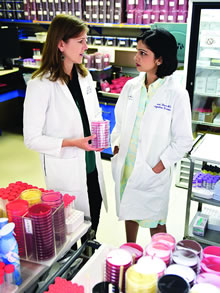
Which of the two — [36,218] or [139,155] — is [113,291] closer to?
[36,218]

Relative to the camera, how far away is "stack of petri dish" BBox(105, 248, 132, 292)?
1100mm

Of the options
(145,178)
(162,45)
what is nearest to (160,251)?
(145,178)

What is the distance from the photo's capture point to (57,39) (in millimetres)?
1932

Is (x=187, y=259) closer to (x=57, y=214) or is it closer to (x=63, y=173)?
(x=57, y=214)

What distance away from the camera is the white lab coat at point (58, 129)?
1.95m

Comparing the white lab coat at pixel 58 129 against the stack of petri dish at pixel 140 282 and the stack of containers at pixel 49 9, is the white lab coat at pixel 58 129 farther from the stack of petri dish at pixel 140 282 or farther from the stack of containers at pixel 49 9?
the stack of containers at pixel 49 9

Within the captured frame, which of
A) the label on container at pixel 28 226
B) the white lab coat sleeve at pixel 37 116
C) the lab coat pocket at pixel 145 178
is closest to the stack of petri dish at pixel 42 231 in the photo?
the label on container at pixel 28 226

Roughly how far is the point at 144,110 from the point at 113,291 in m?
1.37

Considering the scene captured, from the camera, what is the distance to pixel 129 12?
4.36 m

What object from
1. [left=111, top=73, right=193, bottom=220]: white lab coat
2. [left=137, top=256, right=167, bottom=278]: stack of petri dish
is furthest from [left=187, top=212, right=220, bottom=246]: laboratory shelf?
[left=137, top=256, right=167, bottom=278]: stack of petri dish

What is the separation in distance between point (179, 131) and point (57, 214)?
107 cm

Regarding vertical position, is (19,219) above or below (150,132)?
below

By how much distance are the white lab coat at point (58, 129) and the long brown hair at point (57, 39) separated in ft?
0.20

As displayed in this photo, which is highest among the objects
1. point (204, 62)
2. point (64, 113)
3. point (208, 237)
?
point (204, 62)
